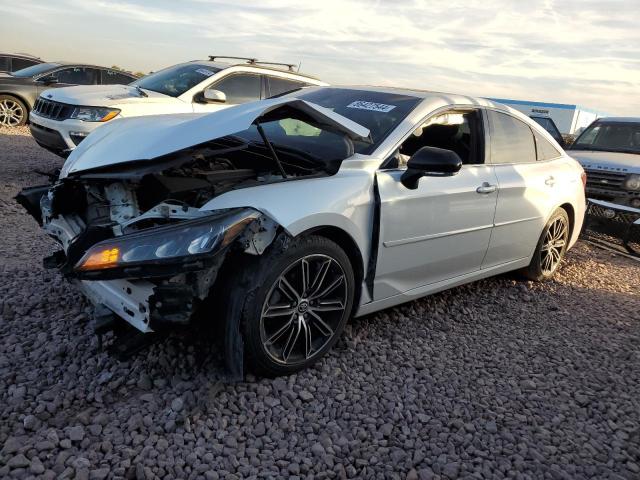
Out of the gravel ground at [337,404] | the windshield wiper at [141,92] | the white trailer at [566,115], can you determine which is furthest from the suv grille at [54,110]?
the white trailer at [566,115]

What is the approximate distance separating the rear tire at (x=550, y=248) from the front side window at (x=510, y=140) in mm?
676

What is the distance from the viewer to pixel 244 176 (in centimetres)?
334

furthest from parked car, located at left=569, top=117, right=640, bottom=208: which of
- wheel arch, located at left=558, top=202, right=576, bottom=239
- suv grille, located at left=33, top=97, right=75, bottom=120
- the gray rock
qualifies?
the gray rock

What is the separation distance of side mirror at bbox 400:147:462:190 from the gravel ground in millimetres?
1139

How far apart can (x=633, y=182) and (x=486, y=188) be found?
4.51 m

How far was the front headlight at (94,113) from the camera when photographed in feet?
24.1

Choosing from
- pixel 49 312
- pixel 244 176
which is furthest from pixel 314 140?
pixel 49 312

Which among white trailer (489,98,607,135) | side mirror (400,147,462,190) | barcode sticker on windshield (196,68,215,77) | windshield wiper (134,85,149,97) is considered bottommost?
white trailer (489,98,607,135)

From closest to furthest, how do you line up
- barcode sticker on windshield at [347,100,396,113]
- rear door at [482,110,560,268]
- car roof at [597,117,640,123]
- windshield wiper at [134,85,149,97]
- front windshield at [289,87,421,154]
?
front windshield at [289,87,421,154], barcode sticker on windshield at [347,100,396,113], rear door at [482,110,560,268], windshield wiper at [134,85,149,97], car roof at [597,117,640,123]

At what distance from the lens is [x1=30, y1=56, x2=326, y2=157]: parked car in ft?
24.1

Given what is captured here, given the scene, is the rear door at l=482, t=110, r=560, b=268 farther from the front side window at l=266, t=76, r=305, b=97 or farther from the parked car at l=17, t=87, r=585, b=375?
the front side window at l=266, t=76, r=305, b=97

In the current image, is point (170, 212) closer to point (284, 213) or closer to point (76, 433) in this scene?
point (284, 213)

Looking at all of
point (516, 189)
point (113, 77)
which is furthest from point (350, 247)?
point (113, 77)

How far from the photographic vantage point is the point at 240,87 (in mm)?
8477
